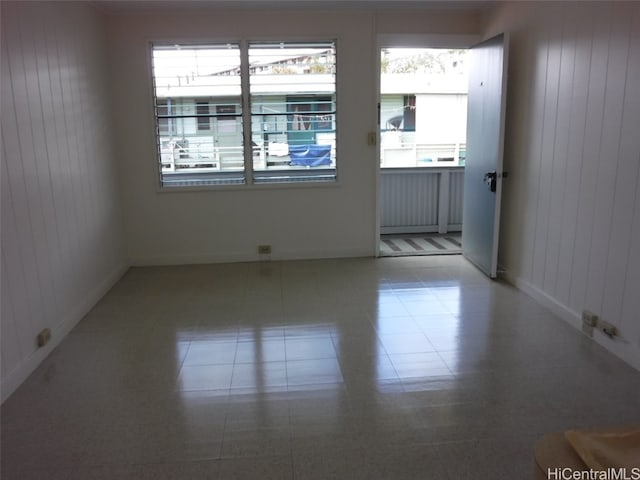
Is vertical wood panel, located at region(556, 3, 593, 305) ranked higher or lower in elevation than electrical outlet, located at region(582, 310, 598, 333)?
higher

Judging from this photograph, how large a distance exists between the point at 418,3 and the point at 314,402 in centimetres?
371

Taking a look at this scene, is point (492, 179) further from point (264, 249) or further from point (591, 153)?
point (264, 249)

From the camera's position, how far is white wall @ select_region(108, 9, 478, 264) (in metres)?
4.64

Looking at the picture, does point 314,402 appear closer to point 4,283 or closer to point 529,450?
point 529,450

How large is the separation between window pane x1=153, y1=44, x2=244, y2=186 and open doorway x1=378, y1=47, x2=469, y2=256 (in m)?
2.17

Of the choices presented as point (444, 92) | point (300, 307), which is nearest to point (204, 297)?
point (300, 307)

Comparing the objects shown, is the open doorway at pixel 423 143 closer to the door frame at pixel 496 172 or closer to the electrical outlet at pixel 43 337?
the door frame at pixel 496 172

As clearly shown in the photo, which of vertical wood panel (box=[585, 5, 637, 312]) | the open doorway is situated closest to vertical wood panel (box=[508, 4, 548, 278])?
vertical wood panel (box=[585, 5, 637, 312])

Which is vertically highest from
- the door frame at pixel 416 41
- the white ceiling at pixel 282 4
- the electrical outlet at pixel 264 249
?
the white ceiling at pixel 282 4

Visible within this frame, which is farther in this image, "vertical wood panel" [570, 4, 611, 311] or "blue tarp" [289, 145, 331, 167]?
"blue tarp" [289, 145, 331, 167]

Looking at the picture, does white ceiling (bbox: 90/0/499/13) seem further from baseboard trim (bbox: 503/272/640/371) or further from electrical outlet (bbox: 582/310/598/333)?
electrical outlet (bbox: 582/310/598/333)

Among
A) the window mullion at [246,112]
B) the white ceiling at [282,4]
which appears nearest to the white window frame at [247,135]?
the window mullion at [246,112]

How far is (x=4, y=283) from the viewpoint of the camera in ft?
8.56

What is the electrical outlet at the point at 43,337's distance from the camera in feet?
9.74
